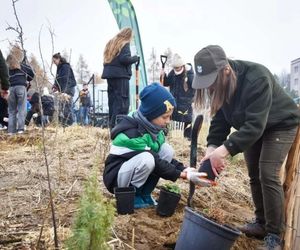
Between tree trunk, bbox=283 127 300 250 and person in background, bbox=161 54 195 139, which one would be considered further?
person in background, bbox=161 54 195 139

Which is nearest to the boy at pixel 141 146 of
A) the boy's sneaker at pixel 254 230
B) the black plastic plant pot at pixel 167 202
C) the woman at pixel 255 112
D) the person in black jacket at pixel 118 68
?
the black plastic plant pot at pixel 167 202

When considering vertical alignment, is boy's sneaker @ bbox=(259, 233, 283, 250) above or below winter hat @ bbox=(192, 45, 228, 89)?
below

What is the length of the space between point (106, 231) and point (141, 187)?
1.76 metres

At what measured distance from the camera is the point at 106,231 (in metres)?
1.78

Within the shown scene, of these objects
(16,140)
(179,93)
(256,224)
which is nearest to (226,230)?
(256,224)

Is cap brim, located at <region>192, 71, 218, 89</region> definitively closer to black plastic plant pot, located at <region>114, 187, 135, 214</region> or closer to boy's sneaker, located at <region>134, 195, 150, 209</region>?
black plastic plant pot, located at <region>114, 187, 135, 214</region>

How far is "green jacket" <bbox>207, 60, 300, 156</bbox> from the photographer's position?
256 cm

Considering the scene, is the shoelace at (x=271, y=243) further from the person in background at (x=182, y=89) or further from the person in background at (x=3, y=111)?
the person in background at (x=3, y=111)

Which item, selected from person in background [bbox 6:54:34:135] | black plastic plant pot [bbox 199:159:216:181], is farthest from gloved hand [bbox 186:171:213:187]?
person in background [bbox 6:54:34:135]

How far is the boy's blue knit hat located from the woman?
1.50ft

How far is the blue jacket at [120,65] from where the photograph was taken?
623 centimetres

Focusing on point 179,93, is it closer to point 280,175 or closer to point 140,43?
point 140,43

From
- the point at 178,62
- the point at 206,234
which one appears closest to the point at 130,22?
the point at 178,62

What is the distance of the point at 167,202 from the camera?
10.5ft
